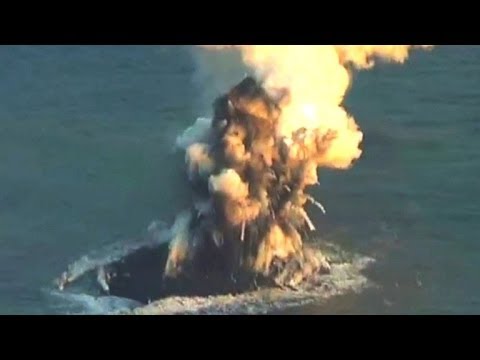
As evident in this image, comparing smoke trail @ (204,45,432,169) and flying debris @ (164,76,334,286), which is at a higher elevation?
smoke trail @ (204,45,432,169)

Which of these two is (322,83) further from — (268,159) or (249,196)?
(249,196)

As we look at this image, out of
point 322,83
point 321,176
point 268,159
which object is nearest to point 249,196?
point 268,159

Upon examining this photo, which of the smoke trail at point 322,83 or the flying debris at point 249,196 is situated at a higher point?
the smoke trail at point 322,83

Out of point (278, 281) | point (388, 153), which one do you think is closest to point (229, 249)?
point (278, 281)
